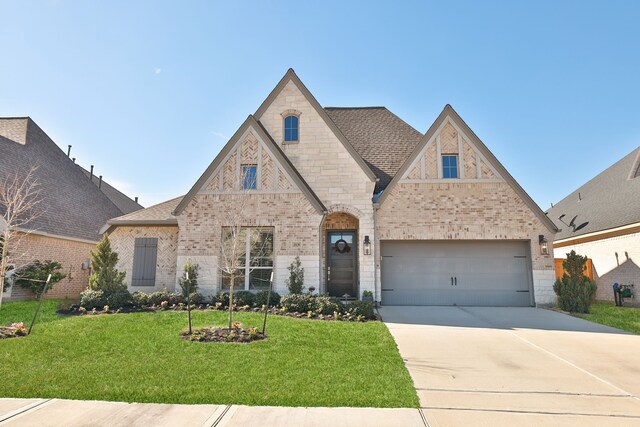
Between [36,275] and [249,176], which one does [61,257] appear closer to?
[36,275]

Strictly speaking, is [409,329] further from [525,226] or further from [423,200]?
[525,226]

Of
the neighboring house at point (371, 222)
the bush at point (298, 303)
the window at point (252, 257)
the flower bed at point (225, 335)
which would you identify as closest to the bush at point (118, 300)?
the neighboring house at point (371, 222)

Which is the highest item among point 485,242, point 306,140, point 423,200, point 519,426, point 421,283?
point 306,140

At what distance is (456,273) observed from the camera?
13.9 metres

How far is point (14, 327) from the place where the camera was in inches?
319

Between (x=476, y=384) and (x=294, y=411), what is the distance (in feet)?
9.07

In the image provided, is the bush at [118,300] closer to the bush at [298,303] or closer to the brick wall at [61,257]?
the bush at [298,303]

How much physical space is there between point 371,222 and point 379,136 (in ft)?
18.1

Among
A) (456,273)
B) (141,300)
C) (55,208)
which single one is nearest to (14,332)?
(141,300)

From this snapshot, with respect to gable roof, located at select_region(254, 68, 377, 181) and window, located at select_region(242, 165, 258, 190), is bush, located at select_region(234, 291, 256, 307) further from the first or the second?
gable roof, located at select_region(254, 68, 377, 181)

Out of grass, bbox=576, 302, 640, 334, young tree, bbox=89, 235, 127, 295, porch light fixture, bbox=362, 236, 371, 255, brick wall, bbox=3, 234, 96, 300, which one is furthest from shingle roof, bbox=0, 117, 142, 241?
grass, bbox=576, 302, 640, 334

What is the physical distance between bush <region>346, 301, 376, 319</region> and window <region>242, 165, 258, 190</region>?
5.77 metres

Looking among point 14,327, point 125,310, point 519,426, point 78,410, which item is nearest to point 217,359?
point 78,410

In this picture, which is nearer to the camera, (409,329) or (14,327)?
(14,327)
